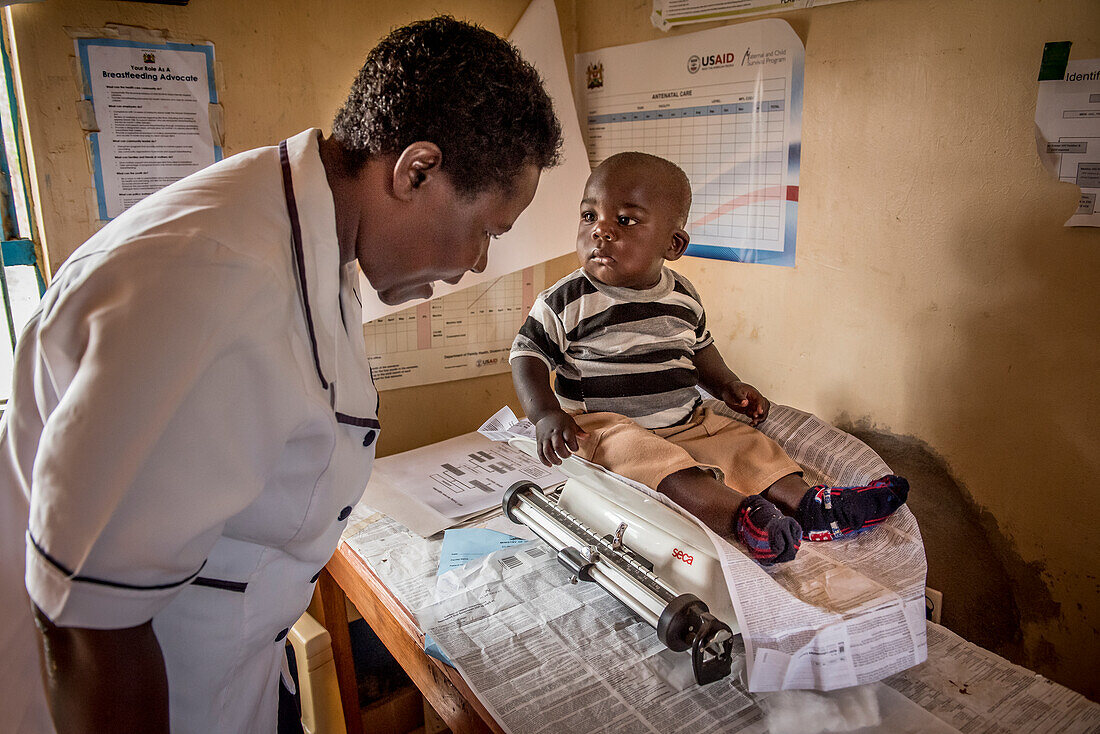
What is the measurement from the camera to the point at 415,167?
0.71 meters

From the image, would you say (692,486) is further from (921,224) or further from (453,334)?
(453,334)

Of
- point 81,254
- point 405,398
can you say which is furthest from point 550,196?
point 81,254

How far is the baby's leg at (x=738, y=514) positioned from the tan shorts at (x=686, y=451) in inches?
0.9

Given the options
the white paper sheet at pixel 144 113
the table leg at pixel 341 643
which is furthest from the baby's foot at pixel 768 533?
the white paper sheet at pixel 144 113

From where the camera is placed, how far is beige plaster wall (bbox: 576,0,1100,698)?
113cm

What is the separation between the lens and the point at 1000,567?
50.3 inches

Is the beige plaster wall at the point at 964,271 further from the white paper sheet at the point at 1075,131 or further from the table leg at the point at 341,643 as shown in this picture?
the table leg at the point at 341,643

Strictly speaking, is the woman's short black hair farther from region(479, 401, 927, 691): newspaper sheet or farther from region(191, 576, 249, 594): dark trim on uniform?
region(479, 401, 927, 691): newspaper sheet

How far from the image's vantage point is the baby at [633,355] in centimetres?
127

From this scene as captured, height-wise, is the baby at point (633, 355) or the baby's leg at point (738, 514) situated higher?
the baby at point (633, 355)

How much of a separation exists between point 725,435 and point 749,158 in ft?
2.03

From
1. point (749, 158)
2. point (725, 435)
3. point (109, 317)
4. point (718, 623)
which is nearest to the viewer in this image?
point (109, 317)

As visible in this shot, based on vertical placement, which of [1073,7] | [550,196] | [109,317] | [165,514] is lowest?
[165,514]

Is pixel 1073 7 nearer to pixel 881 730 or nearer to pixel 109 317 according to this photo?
pixel 881 730
